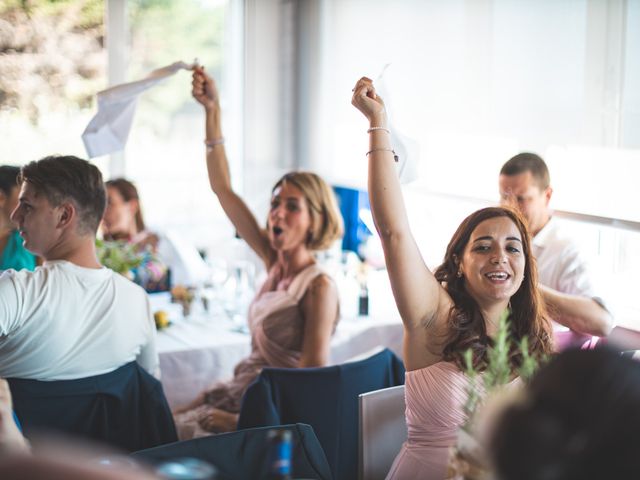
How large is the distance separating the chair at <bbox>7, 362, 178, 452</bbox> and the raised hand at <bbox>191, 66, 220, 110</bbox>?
109cm

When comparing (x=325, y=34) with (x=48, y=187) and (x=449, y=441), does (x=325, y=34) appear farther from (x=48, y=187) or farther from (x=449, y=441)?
(x=449, y=441)

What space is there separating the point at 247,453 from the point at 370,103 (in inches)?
34.7

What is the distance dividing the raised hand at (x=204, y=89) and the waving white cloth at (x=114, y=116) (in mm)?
48

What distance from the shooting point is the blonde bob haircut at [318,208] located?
303cm

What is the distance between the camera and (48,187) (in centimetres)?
223

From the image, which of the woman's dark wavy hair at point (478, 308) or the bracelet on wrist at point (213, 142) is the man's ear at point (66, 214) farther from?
the woman's dark wavy hair at point (478, 308)

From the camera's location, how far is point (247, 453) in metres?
1.68

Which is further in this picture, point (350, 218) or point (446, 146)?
point (350, 218)

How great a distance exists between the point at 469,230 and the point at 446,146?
8.03 ft

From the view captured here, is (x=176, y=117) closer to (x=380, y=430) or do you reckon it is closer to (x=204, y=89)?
(x=204, y=89)

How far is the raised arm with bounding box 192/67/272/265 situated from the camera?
119 inches

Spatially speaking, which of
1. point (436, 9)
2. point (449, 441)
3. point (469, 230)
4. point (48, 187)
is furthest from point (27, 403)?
point (436, 9)

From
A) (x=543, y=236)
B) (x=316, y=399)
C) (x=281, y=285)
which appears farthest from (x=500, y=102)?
(x=316, y=399)

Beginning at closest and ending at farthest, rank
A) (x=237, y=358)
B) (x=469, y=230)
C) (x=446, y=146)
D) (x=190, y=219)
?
(x=469, y=230), (x=237, y=358), (x=446, y=146), (x=190, y=219)
